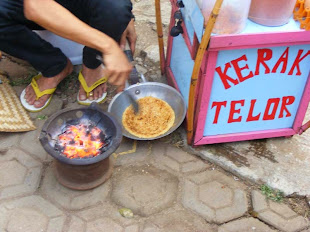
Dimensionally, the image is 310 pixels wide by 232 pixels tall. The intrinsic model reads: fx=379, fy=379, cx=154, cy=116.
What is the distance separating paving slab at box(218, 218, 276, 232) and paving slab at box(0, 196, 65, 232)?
947 millimetres

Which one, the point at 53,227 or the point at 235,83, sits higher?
the point at 235,83

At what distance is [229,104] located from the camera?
2.34m

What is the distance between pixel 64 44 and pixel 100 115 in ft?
2.97

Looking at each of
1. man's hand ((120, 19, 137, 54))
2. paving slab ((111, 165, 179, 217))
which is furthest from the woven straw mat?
man's hand ((120, 19, 137, 54))

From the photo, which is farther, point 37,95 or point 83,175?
point 37,95

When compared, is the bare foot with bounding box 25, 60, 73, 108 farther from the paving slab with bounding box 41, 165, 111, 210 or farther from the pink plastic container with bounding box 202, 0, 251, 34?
the pink plastic container with bounding box 202, 0, 251, 34

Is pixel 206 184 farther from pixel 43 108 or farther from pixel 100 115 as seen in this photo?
pixel 43 108

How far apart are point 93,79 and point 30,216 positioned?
1102 mm

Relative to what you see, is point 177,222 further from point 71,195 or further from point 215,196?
point 71,195

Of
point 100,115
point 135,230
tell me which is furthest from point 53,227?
point 100,115

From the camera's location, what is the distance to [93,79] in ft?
9.30

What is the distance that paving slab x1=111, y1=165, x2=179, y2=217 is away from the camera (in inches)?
89.7

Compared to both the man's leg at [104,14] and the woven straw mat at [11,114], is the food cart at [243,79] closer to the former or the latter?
the man's leg at [104,14]

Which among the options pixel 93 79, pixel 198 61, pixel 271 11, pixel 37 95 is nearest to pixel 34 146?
pixel 37 95
